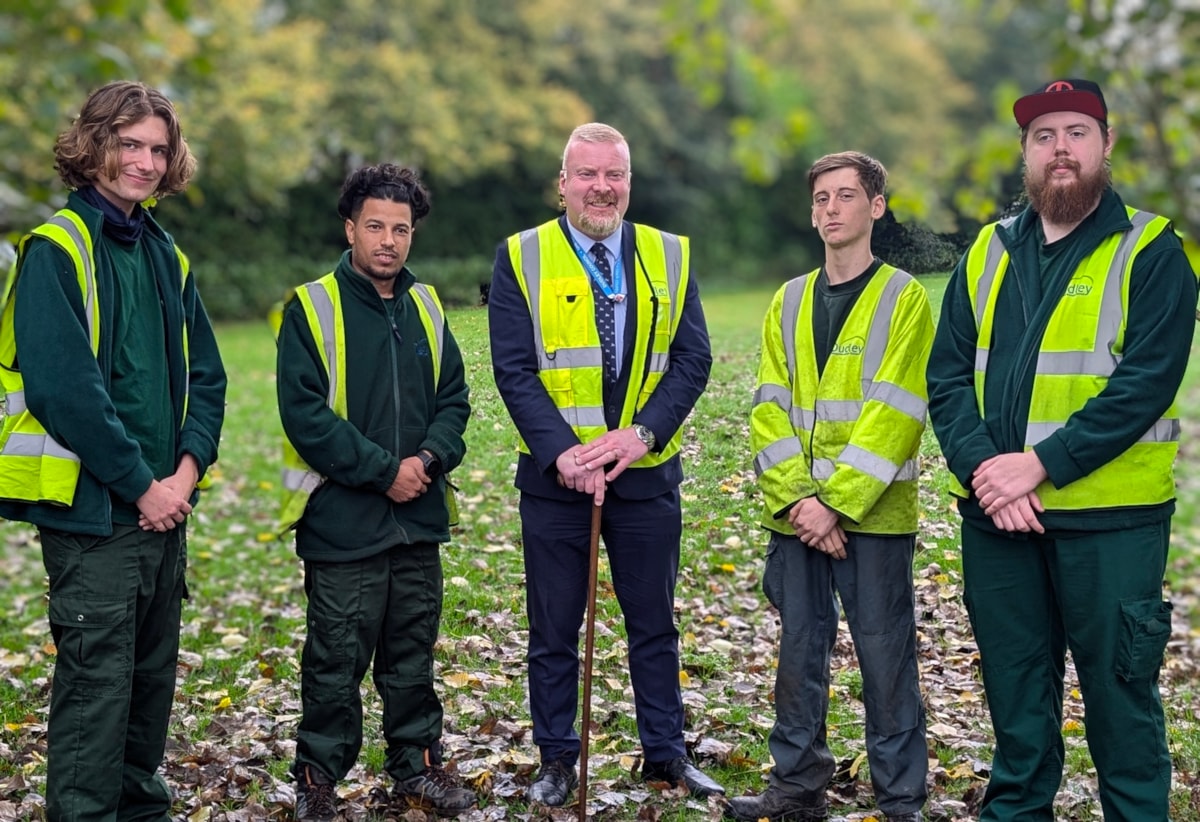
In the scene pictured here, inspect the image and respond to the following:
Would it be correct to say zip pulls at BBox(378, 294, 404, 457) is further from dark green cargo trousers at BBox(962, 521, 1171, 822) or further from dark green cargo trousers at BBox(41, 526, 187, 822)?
dark green cargo trousers at BBox(962, 521, 1171, 822)

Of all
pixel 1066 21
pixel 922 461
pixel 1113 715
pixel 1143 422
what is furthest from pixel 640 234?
pixel 1066 21

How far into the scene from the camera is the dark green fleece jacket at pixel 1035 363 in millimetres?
3445

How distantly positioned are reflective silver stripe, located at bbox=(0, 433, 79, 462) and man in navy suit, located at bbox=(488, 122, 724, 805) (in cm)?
135

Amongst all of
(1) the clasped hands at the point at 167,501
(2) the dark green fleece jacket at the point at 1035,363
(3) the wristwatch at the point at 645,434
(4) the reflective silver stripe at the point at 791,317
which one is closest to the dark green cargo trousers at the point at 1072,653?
(2) the dark green fleece jacket at the point at 1035,363

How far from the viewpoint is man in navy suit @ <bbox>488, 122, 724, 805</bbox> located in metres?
4.12

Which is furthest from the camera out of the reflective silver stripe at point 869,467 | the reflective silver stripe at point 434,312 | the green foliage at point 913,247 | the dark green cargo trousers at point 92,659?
the green foliage at point 913,247

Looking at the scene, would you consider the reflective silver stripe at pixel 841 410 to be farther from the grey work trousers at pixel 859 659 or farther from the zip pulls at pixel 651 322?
the zip pulls at pixel 651 322

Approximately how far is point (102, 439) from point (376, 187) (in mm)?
1225

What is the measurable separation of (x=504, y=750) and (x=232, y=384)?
31.6ft

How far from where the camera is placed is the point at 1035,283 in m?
3.67

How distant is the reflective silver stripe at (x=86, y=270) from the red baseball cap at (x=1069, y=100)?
2.72 meters

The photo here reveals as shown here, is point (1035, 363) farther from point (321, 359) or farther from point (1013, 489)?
point (321, 359)

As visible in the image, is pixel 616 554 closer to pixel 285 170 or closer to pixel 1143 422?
pixel 1143 422

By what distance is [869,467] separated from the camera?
12.7 feet
